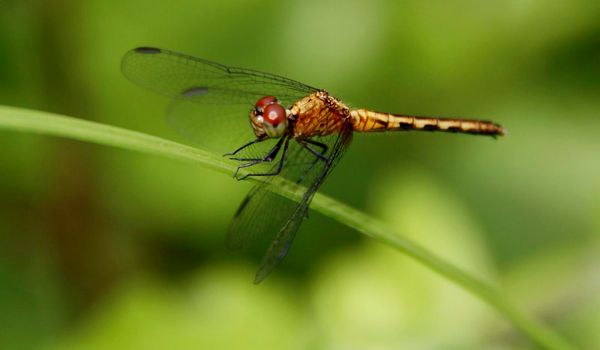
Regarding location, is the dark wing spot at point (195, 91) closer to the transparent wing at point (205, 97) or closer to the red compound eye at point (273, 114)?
the transparent wing at point (205, 97)

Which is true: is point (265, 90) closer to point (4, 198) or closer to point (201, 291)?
point (201, 291)

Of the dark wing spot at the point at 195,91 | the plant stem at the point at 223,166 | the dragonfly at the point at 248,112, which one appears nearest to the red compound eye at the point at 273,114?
the dragonfly at the point at 248,112

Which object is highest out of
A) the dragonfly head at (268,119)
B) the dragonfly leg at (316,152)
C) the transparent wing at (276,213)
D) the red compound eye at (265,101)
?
the red compound eye at (265,101)

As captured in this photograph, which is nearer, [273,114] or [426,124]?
[273,114]

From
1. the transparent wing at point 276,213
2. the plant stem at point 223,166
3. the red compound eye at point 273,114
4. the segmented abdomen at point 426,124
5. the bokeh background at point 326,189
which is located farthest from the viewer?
the segmented abdomen at point 426,124

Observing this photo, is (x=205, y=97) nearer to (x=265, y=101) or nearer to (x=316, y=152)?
(x=265, y=101)

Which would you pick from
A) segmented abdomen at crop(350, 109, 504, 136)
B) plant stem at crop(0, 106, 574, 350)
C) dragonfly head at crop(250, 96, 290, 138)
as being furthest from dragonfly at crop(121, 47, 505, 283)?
→ plant stem at crop(0, 106, 574, 350)

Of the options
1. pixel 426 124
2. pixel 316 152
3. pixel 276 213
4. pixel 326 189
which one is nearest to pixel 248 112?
pixel 316 152
